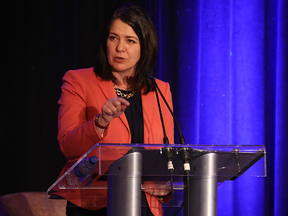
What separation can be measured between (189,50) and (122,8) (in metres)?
1.11

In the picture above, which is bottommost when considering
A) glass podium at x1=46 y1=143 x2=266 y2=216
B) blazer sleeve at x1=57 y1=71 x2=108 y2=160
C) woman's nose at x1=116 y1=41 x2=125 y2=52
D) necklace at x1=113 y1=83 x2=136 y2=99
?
glass podium at x1=46 y1=143 x2=266 y2=216

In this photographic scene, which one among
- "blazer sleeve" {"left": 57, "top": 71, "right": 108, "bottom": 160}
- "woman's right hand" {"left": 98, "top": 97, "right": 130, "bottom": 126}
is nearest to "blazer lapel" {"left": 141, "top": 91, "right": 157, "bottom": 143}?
"blazer sleeve" {"left": 57, "top": 71, "right": 108, "bottom": 160}

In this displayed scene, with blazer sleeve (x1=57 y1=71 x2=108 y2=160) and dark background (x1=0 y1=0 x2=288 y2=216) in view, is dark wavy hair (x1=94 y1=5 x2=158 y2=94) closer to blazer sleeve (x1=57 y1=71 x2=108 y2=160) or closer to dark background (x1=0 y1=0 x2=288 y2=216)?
blazer sleeve (x1=57 y1=71 x2=108 y2=160)

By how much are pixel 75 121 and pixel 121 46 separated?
0.48m

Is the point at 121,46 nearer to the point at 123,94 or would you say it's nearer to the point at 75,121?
the point at 123,94

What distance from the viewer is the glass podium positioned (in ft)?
3.14

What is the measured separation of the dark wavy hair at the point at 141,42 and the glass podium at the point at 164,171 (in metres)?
0.81

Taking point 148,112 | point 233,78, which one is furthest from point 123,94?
point 233,78

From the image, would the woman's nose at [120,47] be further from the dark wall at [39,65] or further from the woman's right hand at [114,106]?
the dark wall at [39,65]

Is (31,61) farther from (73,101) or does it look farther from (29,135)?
(73,101)

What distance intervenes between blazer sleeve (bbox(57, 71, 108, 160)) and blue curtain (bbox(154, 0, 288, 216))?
1.31m

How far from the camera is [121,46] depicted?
5.73 ft

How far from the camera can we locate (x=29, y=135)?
2947 millimetres

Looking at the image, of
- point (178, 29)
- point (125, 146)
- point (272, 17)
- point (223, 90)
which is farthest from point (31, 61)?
point (125, 146)
